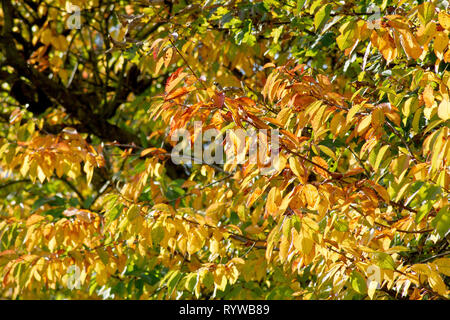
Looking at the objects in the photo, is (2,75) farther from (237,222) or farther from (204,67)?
(237,222)

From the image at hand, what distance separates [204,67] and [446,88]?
2.55 m

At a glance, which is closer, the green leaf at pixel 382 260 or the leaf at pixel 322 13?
the green leaf at pixel 382 260

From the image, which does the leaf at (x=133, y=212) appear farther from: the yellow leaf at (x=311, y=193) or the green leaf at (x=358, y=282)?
the green leaf at (x=358, y=282)

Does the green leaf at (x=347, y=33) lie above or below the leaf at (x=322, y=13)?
below

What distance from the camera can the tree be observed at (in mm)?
1596

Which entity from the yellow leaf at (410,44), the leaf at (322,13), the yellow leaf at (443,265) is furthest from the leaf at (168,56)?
the yellow leaf at (443,265)

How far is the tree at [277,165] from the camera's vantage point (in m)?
1.60

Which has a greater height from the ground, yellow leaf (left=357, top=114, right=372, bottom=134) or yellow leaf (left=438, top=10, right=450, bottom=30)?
yellow leaf (left=438, top=10, right=450, bottom=30)

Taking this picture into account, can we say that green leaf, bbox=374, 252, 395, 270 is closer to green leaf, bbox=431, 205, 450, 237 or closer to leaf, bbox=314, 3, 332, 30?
green leaf, bbox=431, 205, 450, 237

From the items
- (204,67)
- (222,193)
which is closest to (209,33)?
(204,67)

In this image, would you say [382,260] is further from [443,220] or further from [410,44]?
[410,44]

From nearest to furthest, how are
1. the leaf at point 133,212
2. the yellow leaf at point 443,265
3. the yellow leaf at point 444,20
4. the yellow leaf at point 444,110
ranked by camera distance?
1. the yellow leaf at point 444,110
2. the yellow leaf at point 444,20
3. the yellow leaf at point 443,265
4. the leaf at point 133,212

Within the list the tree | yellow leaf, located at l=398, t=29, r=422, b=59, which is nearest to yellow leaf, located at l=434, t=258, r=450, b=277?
the tree

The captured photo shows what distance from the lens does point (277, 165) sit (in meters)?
1.51
